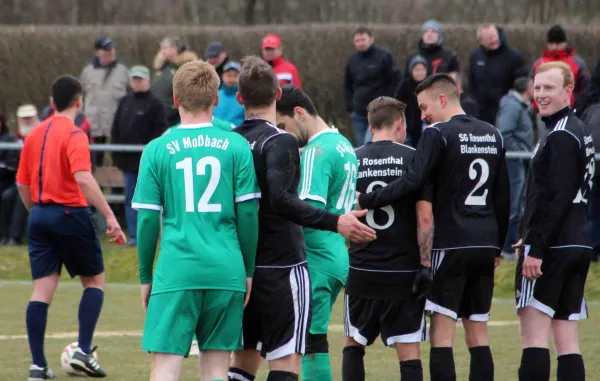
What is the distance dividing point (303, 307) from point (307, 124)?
137 centimetres

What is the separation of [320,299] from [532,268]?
1264mm

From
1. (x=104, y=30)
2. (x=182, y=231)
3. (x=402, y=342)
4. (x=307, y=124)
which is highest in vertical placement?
(x=104, y=30)

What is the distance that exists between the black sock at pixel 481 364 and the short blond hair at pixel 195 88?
2653 millimetres

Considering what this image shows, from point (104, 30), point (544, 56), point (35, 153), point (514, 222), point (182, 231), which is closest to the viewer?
point (182, 231)

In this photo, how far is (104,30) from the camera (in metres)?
20.1

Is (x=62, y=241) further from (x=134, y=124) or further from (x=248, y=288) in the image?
(x=134, y=124)

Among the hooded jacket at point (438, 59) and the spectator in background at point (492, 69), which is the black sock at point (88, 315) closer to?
the hooded jacket at point (438, 59)

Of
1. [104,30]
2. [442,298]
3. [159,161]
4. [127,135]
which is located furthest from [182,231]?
[104,30]

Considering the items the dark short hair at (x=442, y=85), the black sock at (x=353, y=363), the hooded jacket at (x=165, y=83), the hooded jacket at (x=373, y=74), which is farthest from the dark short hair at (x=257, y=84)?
the hooded jacket at (x=373, y=74)

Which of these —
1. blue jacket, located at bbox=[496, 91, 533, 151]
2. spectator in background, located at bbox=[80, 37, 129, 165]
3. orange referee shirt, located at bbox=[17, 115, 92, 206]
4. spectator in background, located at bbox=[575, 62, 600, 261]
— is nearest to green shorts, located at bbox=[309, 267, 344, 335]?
orange referee shirt, located at bbox=[17, 115, 92, 206]

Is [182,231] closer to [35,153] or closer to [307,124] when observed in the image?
[307,124]

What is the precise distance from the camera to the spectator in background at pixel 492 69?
50.1 ft

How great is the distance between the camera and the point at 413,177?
7387 mm

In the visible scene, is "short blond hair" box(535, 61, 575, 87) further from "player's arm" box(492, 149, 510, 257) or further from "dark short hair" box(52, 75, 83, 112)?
"dark short hair" box(52, 75, 83, 112)
